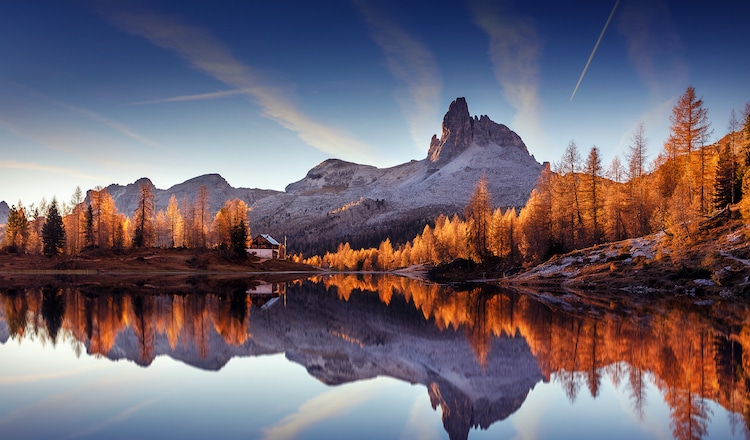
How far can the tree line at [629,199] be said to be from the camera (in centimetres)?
5922

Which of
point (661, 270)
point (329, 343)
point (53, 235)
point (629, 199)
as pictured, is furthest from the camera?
point (53, 235)

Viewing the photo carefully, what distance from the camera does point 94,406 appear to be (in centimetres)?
1173

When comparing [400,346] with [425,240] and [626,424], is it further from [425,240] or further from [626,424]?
[425,240]

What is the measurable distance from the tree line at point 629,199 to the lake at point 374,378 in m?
35.1

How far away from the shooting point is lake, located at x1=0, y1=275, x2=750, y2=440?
34.2 ft

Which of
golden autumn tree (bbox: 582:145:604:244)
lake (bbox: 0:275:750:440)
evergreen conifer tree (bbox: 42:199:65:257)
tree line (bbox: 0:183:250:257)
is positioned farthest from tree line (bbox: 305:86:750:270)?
evergreen conifer tree (bbox: 42:199:65:257)

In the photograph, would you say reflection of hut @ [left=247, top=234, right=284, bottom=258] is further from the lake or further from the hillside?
the lake

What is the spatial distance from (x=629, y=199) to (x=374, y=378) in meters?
69.8

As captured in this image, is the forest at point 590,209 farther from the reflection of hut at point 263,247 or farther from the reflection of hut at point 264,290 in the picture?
the reflection of hut at point 264,290

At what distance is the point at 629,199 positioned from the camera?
7319cm

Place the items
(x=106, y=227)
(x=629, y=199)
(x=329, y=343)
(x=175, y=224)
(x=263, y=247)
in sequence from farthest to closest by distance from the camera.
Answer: (x=263, y=247) < (x=175, y=224) < (x=106, y=227) < (x=629, y=199) < (x=329, y=343)

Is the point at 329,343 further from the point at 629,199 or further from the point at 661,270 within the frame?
the point at 629,199

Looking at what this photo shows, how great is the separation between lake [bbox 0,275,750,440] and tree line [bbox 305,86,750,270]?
115 feet

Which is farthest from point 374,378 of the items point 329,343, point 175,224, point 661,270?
point 175,224
